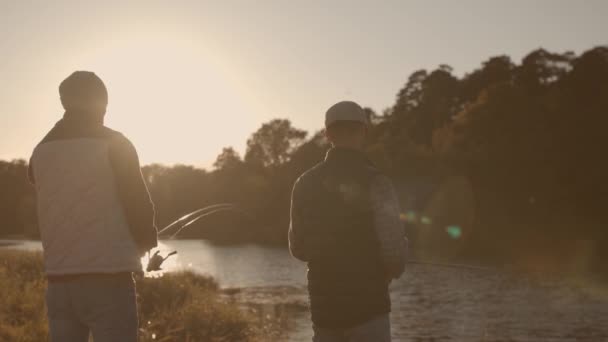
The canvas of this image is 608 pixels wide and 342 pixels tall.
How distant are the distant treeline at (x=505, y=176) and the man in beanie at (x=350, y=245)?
110 ft

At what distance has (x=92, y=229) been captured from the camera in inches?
145

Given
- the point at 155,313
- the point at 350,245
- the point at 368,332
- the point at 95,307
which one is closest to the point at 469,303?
the point at 155,313

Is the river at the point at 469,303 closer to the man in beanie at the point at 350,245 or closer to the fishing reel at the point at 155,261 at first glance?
the man in beanie at the point at 350,245

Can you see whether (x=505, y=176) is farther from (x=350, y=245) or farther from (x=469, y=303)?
(x=350, y=245)

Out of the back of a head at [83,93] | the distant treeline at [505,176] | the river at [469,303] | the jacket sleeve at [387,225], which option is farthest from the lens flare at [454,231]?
the back of a head at [83,93]

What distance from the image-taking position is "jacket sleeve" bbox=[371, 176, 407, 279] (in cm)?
403

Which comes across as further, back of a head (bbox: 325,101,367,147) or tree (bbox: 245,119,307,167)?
tree (bbox: 245,119,307,167)

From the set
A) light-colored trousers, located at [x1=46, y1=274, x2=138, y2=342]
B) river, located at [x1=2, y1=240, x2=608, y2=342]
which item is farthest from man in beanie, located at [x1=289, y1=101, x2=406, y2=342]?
river, located at [x1=2, y1=240, x2=608, y2=342]

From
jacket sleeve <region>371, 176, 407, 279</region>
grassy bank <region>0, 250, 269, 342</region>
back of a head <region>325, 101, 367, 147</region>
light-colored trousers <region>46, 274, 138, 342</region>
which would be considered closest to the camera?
light-colored trousers <region>46, 274, 138, 342</region>

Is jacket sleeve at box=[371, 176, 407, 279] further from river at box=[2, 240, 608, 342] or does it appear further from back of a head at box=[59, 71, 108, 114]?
river at box=[2, 240, 608, 342]

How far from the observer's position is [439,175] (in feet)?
215

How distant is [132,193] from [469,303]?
2427cm

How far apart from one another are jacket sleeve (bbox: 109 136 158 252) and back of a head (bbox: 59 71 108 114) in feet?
0.98

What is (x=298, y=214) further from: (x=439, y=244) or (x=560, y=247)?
(x=439, y=244)
